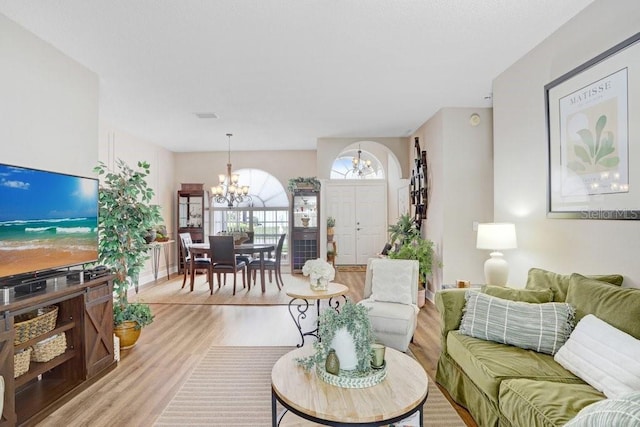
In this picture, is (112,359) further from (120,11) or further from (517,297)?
(517,297)

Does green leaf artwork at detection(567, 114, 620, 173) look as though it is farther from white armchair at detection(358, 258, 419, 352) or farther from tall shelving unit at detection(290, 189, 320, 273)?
tall shelving unit at detection(290, 189, 320, 273)

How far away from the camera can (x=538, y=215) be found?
3.05m

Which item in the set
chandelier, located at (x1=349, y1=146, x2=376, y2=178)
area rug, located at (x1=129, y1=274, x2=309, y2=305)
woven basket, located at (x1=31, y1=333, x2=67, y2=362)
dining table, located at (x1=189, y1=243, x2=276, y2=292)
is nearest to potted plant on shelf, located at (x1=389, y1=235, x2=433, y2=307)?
area rug, located at (x1=129, y1=274, x2=309, y2=305)

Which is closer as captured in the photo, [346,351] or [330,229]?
[346,351]

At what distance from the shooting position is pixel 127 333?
3365mm

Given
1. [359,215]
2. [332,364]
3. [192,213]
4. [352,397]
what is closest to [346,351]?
[332,364]

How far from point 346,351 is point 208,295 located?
164 inches

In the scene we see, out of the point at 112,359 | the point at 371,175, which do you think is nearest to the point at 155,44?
the point at 112,359

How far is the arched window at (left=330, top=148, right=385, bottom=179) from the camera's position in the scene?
8859mm

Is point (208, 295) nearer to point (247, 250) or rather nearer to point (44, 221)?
point (247, 250)

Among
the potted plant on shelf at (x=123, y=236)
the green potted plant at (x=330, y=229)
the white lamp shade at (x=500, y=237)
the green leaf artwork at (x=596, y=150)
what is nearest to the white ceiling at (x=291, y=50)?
the green leaf artwork at (x=596, y=150)

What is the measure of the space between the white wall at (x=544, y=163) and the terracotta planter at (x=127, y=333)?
3.68 m

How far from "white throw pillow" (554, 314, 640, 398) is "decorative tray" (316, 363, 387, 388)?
3.25 feet

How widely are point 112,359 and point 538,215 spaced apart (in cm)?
383
